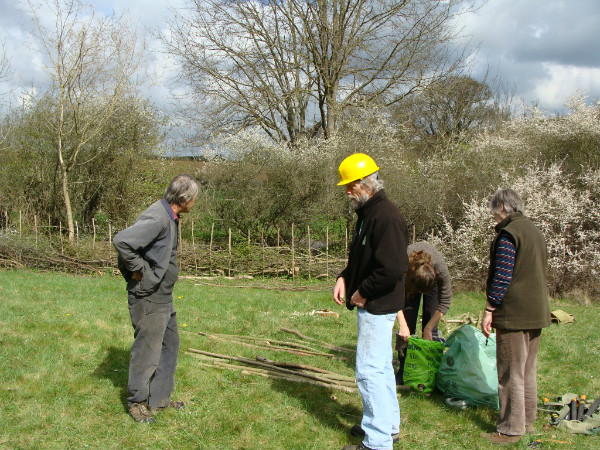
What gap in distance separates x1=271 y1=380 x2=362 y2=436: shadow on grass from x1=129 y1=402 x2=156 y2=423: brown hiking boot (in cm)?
124

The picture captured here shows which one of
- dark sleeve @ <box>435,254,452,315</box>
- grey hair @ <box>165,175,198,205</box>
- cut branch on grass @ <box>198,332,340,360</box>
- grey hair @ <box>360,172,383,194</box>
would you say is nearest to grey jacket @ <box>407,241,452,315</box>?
dark sleeve @ <box>435,254,452,315</box>

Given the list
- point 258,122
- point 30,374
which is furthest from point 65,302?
point 258,122

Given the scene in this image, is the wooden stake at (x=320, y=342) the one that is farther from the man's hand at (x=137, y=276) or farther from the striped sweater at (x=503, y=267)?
the man's hand at (x=137, y=276)

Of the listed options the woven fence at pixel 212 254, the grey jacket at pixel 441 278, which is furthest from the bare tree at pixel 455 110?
the grey jacket at pixel 441 278

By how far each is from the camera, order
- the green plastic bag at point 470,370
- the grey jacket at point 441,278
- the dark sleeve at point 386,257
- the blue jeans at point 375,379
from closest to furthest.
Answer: the dark sleeve at point 386,257, the blue jeans at point 375,379, the green plastic bag at point 470,370, the grey jacket at point 441,278

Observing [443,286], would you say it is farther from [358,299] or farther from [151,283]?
[151,283]

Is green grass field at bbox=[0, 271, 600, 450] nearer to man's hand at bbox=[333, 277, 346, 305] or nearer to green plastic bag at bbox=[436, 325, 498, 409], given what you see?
green plastic bag at bbox=[436, 325, 498, 409]

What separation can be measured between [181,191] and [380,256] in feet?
5.22

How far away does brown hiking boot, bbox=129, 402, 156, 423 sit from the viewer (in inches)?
149

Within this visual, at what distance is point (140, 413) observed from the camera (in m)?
3.83

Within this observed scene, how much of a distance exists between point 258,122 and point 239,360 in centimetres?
1357

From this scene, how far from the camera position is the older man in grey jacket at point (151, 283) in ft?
11.7

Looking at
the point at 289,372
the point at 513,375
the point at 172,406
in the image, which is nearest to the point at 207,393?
the point at 172,406

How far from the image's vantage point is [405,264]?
3230 mm
